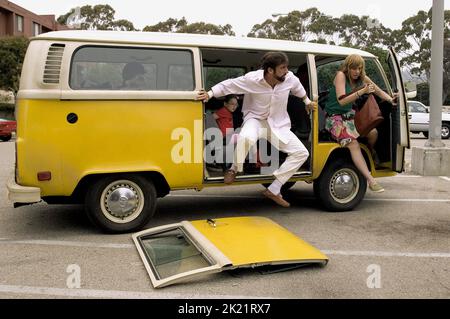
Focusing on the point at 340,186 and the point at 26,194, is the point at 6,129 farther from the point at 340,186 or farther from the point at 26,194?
the point at 340,186

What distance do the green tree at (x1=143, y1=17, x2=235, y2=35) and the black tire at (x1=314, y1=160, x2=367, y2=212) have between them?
40980 mm

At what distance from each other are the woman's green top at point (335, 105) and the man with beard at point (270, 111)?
0.47m

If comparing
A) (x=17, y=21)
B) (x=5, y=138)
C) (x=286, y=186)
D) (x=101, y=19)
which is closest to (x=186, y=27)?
(x=101, y=19)

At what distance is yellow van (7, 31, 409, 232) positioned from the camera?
5141 millimetres

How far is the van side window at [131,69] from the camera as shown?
5309 mm

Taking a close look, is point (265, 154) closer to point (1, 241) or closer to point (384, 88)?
point (384, 88)

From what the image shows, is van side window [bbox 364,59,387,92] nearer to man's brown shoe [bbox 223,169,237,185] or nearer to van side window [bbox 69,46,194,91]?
man's brown shoe [bbox 223,169,237,185]

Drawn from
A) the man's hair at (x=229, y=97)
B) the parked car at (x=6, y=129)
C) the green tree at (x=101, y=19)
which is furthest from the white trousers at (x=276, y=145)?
the green tree at (x=101, y=19)

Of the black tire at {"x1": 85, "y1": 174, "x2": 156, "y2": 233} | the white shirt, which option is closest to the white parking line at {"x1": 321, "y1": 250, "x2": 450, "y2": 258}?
the white shirt

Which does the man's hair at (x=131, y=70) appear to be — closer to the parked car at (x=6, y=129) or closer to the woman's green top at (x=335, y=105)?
the woman's green top at (x=335, y=105)

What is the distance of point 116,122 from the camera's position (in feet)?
17.6

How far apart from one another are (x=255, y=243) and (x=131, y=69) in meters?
2.33
